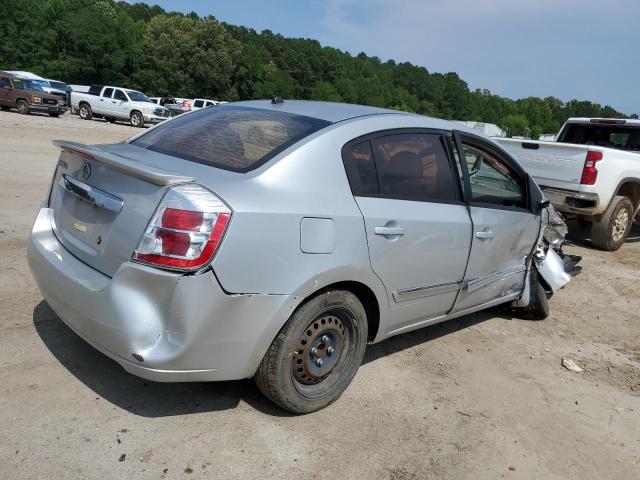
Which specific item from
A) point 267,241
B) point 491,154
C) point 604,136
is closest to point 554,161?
point 604,136

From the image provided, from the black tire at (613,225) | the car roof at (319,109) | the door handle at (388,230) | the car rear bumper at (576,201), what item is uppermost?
the car roof at (319,109)

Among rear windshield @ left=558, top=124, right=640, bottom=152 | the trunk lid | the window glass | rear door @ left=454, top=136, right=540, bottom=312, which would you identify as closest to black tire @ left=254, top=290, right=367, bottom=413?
the window glass

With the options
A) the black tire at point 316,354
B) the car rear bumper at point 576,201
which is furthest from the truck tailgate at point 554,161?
the black tire at point 316,354

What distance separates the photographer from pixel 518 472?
2.91 m

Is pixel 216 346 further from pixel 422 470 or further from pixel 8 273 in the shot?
pixel 8 273

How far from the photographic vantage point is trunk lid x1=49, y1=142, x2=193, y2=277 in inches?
105

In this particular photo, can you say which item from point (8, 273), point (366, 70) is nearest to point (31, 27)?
point (366, 70)

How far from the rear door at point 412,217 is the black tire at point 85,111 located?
28.3m

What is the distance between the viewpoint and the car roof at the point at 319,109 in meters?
3.48

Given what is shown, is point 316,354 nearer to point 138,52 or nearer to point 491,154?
point 491,154

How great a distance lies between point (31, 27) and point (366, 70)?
7667cm

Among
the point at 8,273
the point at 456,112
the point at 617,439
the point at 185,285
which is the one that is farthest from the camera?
the point at 456,112

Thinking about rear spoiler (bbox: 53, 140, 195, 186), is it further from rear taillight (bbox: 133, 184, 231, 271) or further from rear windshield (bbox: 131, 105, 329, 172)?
rear windshield (bbox: 131, 105, 329, 172)

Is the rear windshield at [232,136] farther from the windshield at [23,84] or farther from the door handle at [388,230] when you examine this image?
the windshield at [23,84]
